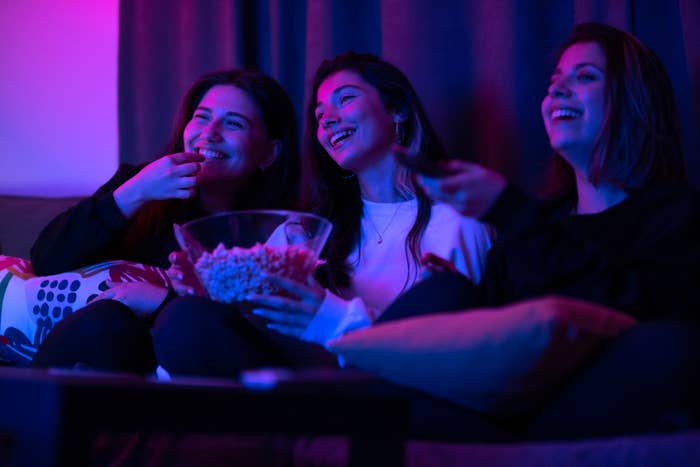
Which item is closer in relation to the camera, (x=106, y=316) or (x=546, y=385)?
(x=546, y=385)

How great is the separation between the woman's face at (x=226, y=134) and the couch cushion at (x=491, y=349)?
0.97 m

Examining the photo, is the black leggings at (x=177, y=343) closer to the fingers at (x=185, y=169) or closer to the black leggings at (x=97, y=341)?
the black leggings at (x=97, y=341)

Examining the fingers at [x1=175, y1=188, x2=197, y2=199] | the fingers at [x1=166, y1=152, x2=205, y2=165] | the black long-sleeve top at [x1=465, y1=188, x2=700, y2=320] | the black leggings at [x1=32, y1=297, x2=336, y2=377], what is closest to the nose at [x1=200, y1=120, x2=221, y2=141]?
the fingers at [x1=166, y1=152, x2=205, y2=165]

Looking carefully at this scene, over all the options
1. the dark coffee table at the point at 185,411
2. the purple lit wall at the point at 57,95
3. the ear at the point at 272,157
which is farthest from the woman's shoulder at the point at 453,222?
the purple lit wall at the point at 57,95

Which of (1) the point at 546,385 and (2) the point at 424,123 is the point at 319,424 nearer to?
(1) the point at 546,385

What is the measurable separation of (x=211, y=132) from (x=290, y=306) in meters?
0.73

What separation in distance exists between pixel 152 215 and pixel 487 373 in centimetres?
114

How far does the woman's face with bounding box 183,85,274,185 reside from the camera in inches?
74.4

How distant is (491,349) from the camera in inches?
36.5

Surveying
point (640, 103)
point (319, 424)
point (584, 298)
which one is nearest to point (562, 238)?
point (584, 298)

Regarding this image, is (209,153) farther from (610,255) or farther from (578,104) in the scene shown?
(610,255)

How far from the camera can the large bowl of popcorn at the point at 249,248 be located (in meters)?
1.26

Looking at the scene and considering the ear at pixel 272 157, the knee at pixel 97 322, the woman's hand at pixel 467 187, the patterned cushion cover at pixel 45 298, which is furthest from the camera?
the ear at pixel 272 157

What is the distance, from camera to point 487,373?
96 centimetres
